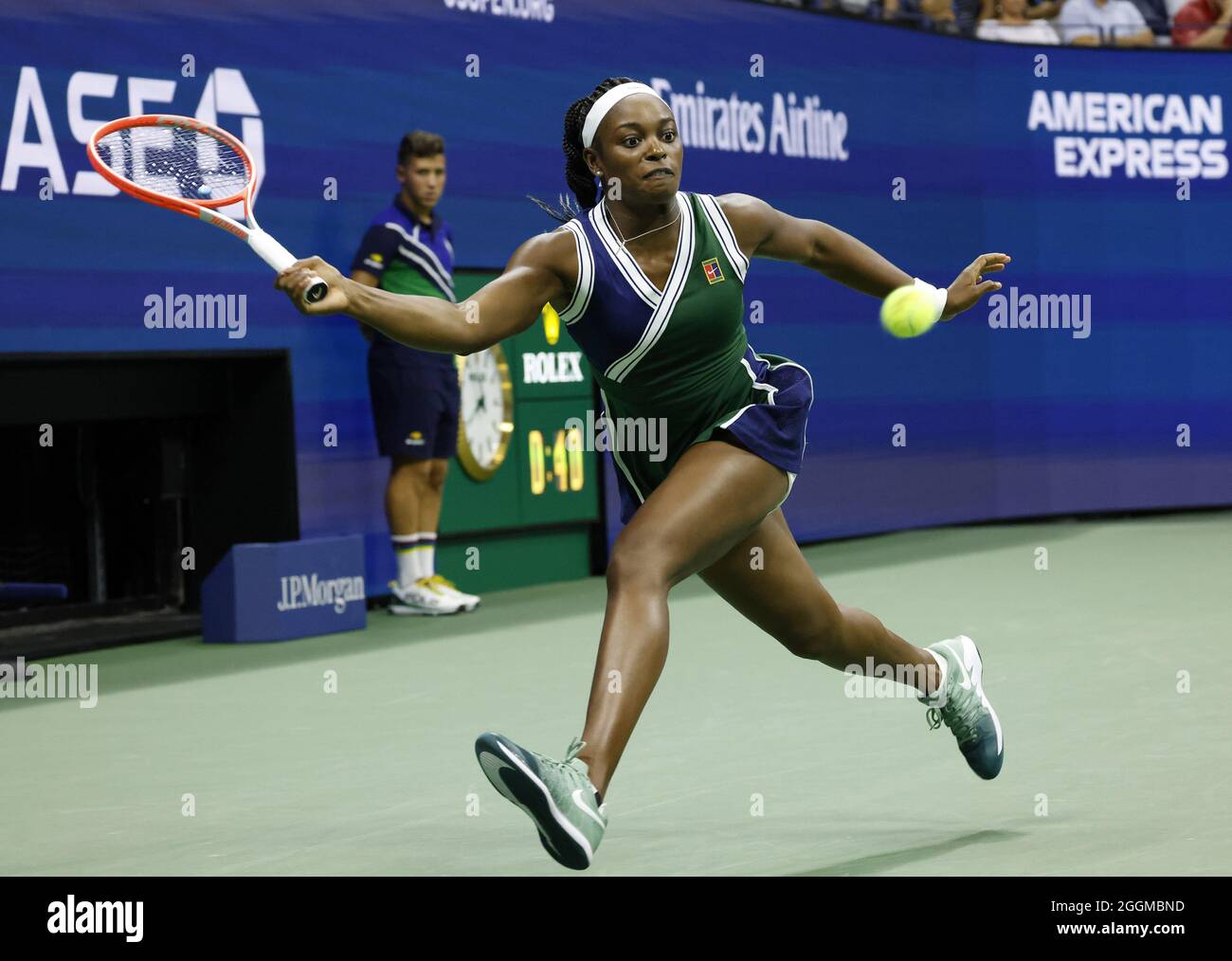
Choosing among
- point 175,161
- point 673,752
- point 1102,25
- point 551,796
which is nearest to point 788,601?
point 551,796

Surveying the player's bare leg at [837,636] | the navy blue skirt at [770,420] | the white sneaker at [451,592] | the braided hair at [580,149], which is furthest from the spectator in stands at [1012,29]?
the navy blue skirt at [770,420]

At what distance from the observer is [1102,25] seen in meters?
14.8

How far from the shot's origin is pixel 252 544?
355 inches

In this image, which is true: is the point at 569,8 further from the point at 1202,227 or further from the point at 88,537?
the point at 1202,227

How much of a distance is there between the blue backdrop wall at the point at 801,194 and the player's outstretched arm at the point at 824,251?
16.0 ft

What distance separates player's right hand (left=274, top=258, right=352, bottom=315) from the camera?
146 inches

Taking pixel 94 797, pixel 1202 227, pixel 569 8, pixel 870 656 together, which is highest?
pixel 569 8

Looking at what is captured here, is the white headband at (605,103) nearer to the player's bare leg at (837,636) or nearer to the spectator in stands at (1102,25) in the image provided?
the player's bare leg at (837,636)

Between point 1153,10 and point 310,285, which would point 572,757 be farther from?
point 1153,10

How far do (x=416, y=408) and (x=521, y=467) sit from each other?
4.49 feet

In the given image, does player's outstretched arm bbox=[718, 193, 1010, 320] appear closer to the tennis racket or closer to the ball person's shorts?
the tennis racket

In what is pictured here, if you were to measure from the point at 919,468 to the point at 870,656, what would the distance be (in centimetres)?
906
